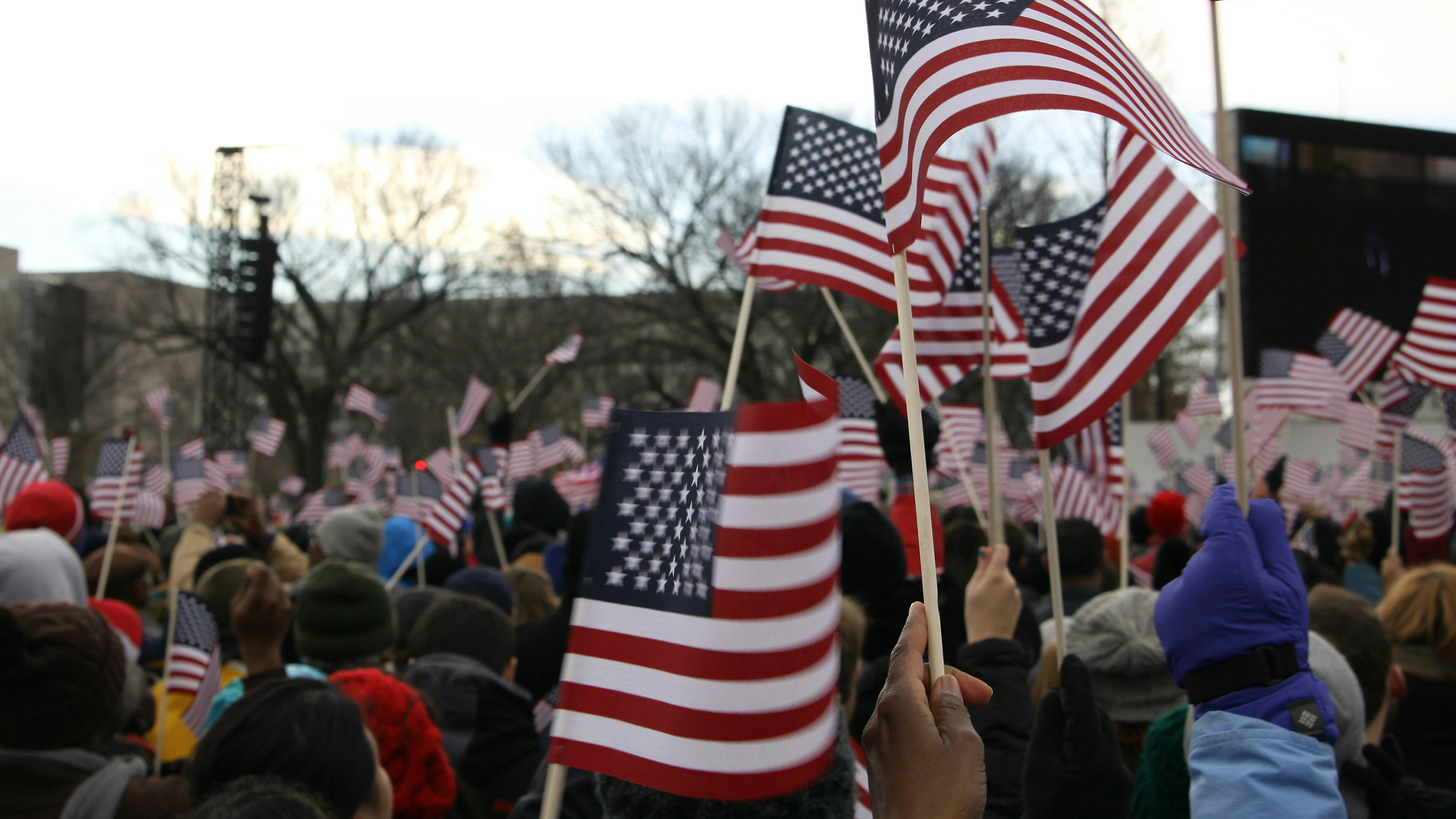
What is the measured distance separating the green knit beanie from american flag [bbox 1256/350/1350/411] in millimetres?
9027

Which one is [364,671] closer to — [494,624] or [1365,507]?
[494,624]

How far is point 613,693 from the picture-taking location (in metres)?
1.91

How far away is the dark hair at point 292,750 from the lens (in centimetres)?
233

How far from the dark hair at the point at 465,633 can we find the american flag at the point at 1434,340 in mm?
5661

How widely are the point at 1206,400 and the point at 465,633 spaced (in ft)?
39.6

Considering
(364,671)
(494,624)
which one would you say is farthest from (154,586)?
(364,671)

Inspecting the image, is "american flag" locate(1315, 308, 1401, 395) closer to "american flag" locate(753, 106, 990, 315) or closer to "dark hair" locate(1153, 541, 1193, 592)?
"dark hair" locate(1153, 541, 1193, 592)

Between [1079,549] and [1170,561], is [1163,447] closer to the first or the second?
[1079,549]

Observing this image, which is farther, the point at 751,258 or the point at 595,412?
the point at 595,412

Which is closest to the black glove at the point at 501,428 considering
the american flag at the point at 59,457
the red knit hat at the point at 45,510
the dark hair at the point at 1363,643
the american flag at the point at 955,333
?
the red knit hat at the point at 45,510

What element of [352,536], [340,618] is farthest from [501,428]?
[340,618]

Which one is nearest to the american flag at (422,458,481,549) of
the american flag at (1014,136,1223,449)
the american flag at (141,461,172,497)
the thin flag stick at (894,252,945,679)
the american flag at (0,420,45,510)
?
the american flag at (0,420,45,510)

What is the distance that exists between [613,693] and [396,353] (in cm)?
4290

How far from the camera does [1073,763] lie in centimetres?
226
